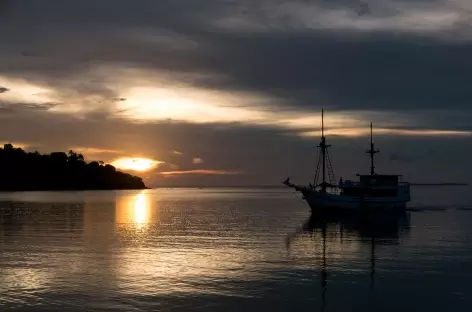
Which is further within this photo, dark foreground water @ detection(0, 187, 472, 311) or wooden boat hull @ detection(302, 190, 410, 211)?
wooden boat hull @ detection(302, 190, 410, 211)

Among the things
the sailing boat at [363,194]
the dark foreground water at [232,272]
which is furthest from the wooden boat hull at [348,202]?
the dark foreground water at [232,272]

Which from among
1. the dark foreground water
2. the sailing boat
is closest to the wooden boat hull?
the sailing boat

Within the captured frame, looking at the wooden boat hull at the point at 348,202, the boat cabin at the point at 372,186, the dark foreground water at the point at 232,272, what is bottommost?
the dark foreground water at the point at 232,272

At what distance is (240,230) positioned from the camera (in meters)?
64.8

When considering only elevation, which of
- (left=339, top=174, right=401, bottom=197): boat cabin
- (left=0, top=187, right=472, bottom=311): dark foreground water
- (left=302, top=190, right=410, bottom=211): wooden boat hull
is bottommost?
(left=0, top=187, right=472, bottom=311): dark foreground water

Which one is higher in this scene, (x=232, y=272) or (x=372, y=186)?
(x=372, y=186)

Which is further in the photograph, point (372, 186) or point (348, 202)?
point (372, 186)

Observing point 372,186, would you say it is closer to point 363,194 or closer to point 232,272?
point 363,194

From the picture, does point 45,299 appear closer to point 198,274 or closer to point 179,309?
A: point 179,309

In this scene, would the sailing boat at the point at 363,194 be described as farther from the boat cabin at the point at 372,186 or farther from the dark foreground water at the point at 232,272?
the dark foreground water at the point at 232,272

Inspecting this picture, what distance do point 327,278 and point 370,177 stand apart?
70.3m

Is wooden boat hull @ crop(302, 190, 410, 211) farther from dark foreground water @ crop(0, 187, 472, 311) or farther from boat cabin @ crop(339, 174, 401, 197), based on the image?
dark foreground water @ crop(0, 187, 472, 311)

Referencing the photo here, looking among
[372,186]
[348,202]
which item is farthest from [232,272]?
[372,186]

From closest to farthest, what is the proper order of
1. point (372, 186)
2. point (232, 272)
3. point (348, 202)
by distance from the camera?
point (232, 272) < point (348, 202) < point (372, 186)
